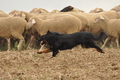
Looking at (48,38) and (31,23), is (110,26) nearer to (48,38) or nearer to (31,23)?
(31,23)

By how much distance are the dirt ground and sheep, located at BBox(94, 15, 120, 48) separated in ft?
14.3

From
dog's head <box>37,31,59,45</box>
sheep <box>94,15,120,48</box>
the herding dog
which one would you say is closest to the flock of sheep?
sheep <box>94,15,120,48</box>

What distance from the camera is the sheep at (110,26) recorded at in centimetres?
1320

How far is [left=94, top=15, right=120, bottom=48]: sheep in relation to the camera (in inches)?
520

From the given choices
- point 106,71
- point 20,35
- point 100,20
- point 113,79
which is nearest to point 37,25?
point 20,35

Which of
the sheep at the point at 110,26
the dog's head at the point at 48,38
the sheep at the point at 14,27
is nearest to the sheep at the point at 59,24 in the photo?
the sheep at the point at 14,27

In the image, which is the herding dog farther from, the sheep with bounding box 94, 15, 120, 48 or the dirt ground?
the sheep with bounding box 94, 15, 120, 48

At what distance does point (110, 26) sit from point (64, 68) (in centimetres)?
693

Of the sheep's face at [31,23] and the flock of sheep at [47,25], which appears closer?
the flock of sheep at [47,25]

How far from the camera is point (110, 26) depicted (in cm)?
1350

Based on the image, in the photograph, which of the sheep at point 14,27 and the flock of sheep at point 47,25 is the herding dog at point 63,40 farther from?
the sheep at point 14,27

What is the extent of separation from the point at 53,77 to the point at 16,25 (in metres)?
6.75

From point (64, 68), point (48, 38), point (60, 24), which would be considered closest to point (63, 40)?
point (48, 38)

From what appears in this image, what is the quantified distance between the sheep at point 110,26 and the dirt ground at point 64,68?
435cm
